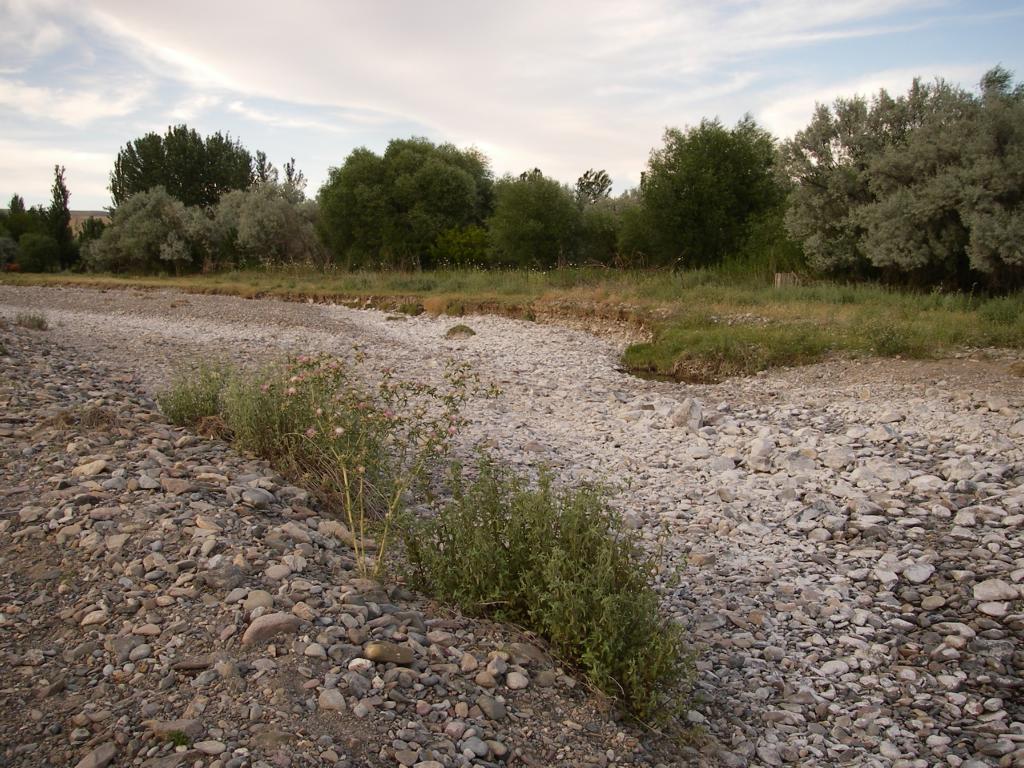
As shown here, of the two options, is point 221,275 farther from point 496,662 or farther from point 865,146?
point 496,662

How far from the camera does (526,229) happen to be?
29656 millimetres

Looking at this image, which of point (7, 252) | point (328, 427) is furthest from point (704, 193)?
point (7, 252)

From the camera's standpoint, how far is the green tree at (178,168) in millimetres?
56312

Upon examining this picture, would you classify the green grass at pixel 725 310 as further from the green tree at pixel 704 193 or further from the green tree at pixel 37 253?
the green tree at pixel 37 253

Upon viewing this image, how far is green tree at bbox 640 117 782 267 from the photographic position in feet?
81.5

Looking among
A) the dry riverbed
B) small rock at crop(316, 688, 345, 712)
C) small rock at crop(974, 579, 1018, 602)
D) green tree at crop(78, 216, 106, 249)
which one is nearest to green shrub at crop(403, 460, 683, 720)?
the dry riverbed

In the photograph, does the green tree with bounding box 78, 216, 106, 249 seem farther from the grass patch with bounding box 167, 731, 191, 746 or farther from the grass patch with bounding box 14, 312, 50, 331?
the grass patch with bounding box 167, 731, 191, 746

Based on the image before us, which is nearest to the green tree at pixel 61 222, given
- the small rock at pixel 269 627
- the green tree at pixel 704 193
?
the green tree at pixel 704 193

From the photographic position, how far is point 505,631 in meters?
4.43

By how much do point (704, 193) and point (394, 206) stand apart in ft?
61.8

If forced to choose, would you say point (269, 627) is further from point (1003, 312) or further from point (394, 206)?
point (394, 206)

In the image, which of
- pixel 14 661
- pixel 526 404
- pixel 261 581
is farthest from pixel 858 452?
pixel 14 661

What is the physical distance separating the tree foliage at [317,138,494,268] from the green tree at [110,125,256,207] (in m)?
24.3

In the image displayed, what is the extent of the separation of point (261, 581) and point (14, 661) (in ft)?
4.25
